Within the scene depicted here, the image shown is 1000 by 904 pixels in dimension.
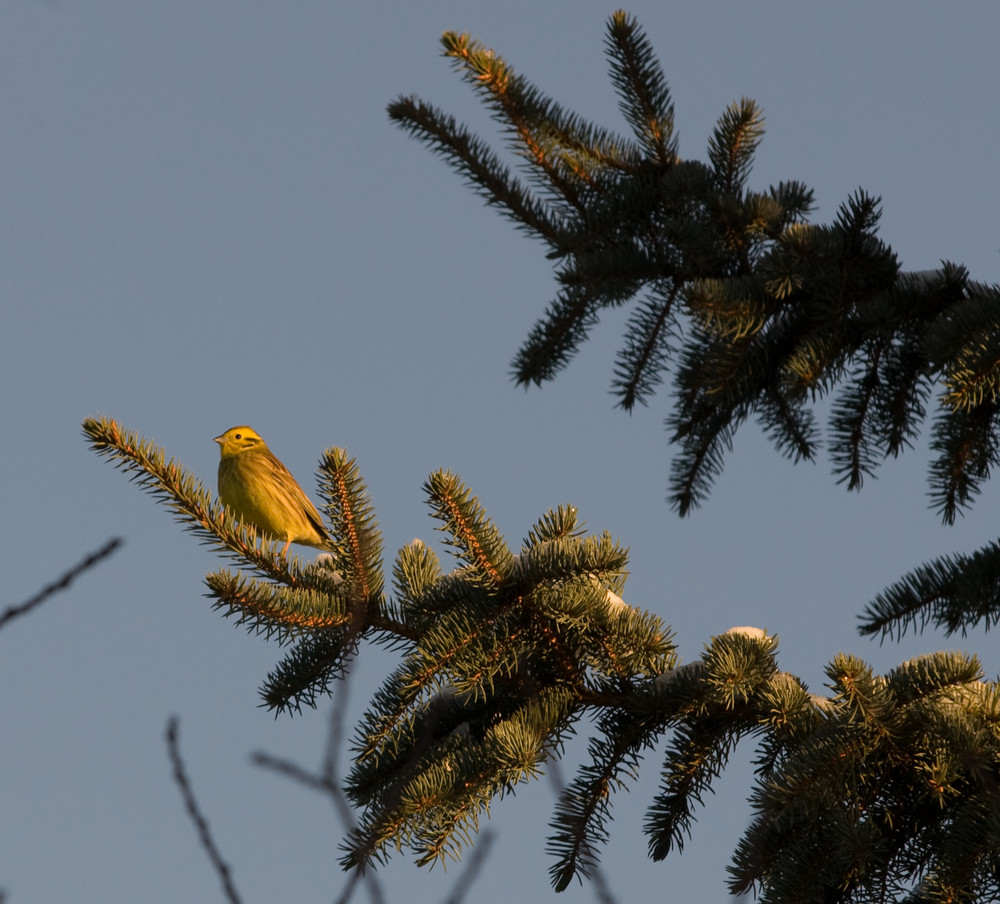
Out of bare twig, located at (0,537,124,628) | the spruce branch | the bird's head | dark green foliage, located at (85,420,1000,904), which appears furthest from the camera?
the bird's head

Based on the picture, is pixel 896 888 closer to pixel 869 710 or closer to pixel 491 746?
pixel 869 710

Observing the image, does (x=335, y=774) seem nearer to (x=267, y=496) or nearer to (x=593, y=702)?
(x=593, y=702)

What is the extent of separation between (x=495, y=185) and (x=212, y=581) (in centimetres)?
162

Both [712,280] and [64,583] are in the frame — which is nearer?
[64,583]

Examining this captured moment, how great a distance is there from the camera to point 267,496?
20.1 feet

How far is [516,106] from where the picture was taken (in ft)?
12.1

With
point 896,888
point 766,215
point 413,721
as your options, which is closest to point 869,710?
point 896,888

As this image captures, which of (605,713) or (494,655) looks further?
(605,713)

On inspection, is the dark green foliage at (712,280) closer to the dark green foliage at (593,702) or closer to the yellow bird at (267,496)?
the dark green foliage at (593,702)

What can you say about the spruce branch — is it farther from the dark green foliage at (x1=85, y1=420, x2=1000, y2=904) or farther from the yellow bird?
the yellow bird

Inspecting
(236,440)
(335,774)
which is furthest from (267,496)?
(335,774)

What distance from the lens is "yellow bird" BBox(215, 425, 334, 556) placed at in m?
6.11

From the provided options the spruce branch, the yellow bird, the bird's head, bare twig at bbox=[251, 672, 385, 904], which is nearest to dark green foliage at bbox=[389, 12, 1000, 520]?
the spruce branch

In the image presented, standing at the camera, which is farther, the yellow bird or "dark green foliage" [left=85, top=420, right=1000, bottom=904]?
the yellow bird
